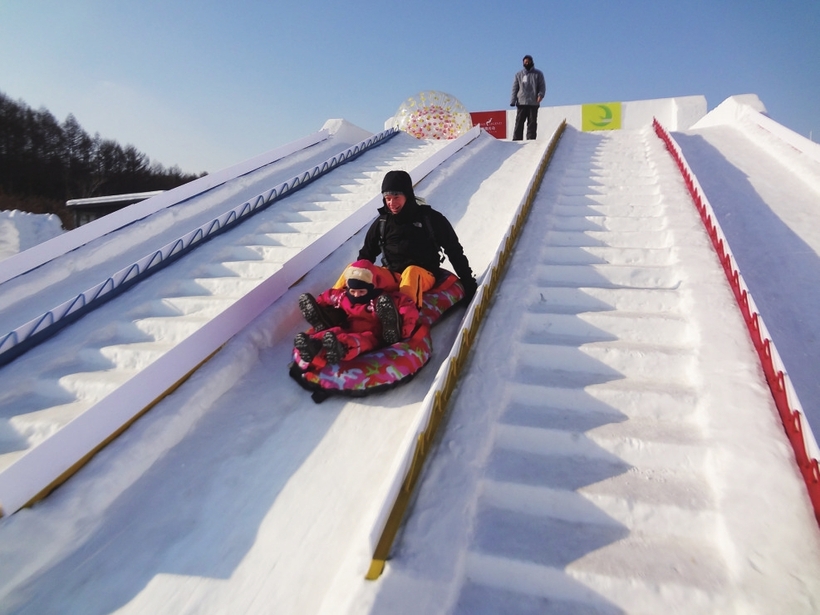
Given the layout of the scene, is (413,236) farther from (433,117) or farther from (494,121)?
(494,121)

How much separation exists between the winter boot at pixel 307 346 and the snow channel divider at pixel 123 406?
72 cm

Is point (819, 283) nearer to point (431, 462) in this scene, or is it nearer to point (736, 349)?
point (736, 349)

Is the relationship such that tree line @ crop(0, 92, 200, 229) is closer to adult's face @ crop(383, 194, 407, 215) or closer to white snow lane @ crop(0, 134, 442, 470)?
white snow lane @ crop(0, 134, 442, 470)

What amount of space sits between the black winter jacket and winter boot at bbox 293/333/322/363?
3.08 feet

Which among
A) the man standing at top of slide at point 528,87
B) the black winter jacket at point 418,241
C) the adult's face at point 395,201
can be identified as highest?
the man standing at top of slide at point 528,87

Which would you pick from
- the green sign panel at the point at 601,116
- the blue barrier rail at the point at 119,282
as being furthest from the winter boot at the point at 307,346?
the green sign panel at the point at 601,116

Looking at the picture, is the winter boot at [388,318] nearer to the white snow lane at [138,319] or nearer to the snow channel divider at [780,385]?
the white snow lane at [138,319]

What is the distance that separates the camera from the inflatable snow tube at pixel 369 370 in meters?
2.55

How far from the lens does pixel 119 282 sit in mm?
3719

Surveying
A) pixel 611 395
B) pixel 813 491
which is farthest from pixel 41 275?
pixel 813 491

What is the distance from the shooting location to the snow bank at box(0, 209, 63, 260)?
877 cm

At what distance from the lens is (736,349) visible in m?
2.39

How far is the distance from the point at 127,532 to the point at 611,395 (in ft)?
6.97

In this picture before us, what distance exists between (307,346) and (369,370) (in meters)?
0.34
